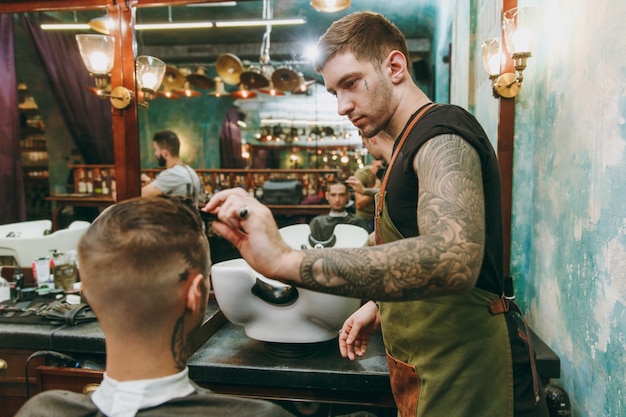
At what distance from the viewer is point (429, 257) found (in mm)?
750

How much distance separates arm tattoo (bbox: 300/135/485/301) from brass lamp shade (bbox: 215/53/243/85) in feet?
21.2

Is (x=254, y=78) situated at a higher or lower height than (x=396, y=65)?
higher

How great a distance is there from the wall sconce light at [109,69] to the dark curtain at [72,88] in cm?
145

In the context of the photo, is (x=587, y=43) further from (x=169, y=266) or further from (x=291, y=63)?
(x=291, y=63)

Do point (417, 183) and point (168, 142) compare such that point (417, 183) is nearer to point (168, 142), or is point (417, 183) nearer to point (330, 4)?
point (168, 142)

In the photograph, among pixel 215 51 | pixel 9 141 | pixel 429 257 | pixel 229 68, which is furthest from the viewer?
pixel 215 51

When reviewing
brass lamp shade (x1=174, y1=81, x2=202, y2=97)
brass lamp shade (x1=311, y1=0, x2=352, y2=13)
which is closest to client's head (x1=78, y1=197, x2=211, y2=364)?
brass lamp shade (x1=311, y1=0, x2=352, y2=13)

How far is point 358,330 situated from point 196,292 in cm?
64

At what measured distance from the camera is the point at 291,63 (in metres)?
8.20

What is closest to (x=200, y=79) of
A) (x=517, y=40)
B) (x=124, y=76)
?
(x=124, y=76)

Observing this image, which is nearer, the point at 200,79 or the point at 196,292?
the point at 196,292

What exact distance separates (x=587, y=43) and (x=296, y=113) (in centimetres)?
1185

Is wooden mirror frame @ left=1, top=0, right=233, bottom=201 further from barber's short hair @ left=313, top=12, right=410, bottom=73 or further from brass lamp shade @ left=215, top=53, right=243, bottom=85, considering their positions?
brass lamp shade @ left=215, top=53, right=243, bottom=85

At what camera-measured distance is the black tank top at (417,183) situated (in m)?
0.90
